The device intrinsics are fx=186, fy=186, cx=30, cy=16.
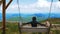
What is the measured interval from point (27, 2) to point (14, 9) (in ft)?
2.30

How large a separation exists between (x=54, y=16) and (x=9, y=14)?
1.31m

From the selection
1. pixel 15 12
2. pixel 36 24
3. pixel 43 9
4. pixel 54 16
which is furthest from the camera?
pixel 43 9

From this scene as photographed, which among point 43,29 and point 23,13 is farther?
point 23,13

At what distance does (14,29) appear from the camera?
4840 mm

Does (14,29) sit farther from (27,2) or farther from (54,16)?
(27,2)

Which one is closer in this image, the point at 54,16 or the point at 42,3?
the point at 54,16

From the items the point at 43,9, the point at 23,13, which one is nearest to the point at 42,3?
the point at 43,9

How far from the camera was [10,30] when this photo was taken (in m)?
4.77

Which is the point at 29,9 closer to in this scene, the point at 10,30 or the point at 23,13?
the point at 23,13

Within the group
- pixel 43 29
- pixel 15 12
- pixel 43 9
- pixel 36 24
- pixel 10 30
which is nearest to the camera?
pixel 43 29

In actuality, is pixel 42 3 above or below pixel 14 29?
above

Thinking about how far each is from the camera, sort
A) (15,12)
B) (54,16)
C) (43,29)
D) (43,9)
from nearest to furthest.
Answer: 1. (43,29)
2. (54,16)
3. (15,12)
4. (43,9)

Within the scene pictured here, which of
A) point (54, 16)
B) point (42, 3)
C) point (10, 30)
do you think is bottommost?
point (10, 30)

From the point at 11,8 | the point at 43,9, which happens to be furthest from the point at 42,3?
the point at 11,8
